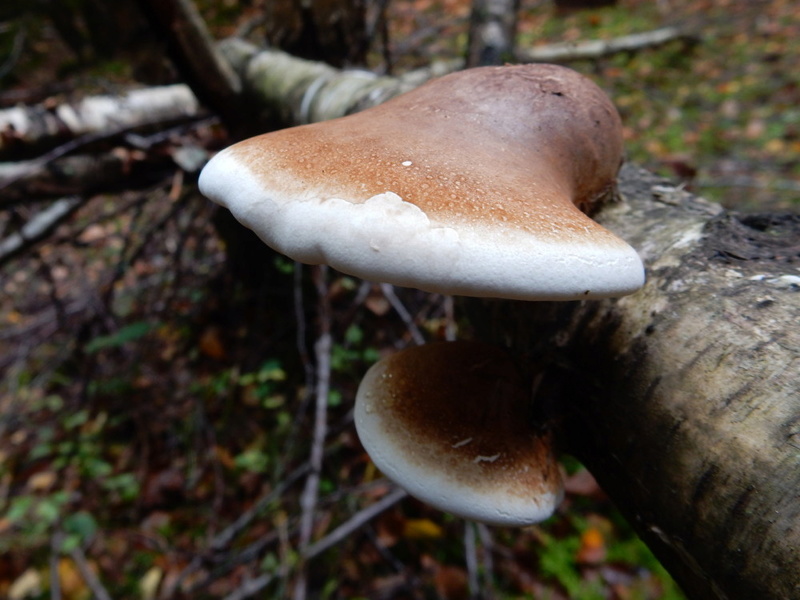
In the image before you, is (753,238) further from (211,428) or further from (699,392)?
(211,428)

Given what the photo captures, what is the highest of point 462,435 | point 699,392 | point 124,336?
point 699,392

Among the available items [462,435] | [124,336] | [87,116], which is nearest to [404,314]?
[462,435]

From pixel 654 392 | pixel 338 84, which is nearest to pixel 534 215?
pixel 654 392

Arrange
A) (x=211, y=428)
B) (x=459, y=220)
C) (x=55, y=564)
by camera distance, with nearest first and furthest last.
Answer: (x=459, y=220) < (x=55, y=564) < (x=211, y=428)

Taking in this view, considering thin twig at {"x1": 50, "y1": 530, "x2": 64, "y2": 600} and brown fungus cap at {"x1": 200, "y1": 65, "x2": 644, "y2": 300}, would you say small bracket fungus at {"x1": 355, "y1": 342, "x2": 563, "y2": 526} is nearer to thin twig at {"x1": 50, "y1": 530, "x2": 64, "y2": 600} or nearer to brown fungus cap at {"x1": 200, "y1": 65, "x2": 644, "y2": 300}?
brown fungus cap at {"x1": 200, "y1": 65, "x2": 644, "y2": 300}

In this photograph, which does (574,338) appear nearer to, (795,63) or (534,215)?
(534,215)

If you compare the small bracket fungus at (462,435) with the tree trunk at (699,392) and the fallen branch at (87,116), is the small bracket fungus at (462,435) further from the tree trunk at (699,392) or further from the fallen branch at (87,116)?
the fallen branch at (87,116)

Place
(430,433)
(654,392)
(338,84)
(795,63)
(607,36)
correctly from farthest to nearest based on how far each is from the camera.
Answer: (607,36) → (795,63) → (338,84) → (430,433) → (654,392)
